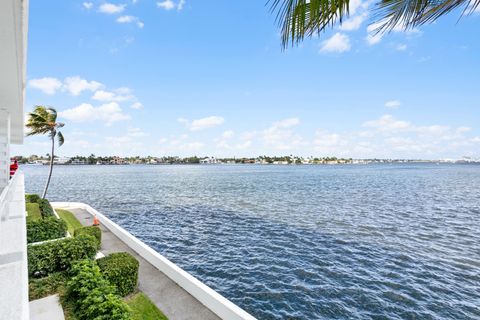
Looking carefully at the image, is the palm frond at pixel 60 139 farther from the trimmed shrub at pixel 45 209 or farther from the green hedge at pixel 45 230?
the green hedge at pixel 45 230

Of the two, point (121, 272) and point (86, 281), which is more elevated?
point (86, 281)

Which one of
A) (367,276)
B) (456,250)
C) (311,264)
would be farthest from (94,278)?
(456,250)

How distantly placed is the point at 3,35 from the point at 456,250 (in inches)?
938

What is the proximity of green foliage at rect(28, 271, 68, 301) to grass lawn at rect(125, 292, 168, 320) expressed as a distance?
2178 millimetres

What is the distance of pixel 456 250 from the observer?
16594 mm

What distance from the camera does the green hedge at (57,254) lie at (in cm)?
838

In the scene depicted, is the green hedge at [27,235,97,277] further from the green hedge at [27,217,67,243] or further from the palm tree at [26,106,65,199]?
the palm tree at [26,106,65,199]

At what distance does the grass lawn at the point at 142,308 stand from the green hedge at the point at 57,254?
8.34 ft

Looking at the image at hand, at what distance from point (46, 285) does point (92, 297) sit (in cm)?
266

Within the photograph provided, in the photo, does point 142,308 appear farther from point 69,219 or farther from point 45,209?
point 69,219

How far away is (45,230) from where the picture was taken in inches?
448

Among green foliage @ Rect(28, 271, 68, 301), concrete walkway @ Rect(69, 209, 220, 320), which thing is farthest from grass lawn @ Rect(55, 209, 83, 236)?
green foliage @ Rect(28, 271, 68, 301)

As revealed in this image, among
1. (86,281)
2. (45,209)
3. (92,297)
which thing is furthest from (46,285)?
(45,209)

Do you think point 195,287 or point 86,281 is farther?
point 195,287
